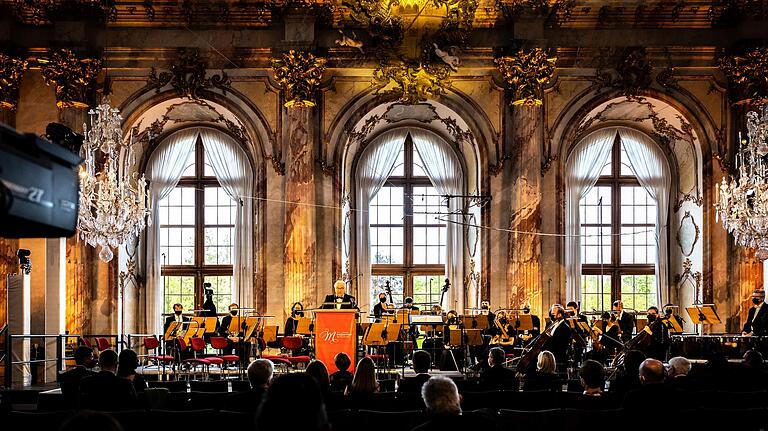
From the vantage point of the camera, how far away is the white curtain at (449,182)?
794 inches

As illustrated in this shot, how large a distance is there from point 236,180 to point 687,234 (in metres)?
9.36

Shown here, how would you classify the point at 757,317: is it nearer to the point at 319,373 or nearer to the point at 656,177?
the point at 656,177

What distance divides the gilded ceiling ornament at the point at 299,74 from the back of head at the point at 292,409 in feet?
47.7

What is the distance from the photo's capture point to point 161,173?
20.5m

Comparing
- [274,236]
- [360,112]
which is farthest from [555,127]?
[274,236]

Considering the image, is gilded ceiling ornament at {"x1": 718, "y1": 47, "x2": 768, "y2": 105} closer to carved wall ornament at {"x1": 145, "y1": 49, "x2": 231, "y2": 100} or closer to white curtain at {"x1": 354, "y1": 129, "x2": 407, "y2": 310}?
white curtain at {"x1": 354, "y1": 129, "x2": 407, "y2": 310}

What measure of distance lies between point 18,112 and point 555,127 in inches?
391

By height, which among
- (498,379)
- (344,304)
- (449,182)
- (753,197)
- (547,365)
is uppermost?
(449,182)

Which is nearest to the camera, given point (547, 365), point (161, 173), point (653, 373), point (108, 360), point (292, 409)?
point (292, 409)

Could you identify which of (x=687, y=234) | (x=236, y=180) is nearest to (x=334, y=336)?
(x=236, y=180)

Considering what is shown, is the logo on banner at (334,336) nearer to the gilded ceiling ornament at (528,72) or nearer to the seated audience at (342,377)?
the seated audience at (342,377)

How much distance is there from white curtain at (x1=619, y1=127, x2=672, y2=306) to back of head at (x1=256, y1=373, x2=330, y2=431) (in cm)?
1802

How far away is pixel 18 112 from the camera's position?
1769cm

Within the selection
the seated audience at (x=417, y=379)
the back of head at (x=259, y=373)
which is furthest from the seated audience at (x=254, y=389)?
the seated audience at (x=417, y=379)
